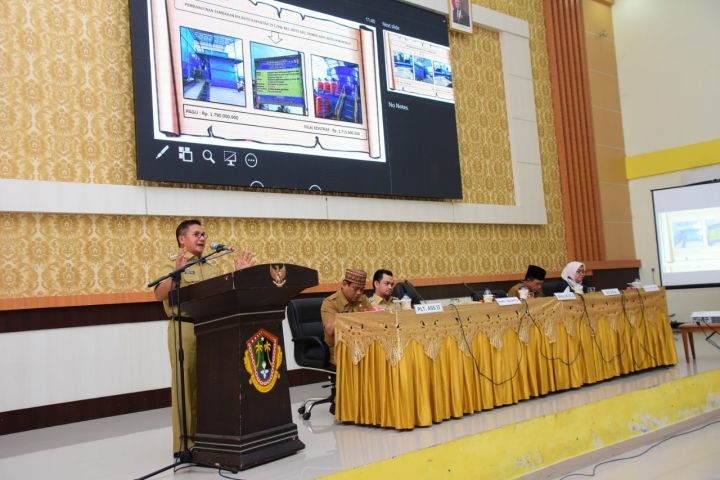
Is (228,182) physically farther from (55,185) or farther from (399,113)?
(399,113)

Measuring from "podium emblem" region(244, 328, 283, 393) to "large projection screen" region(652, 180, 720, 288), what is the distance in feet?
20.1

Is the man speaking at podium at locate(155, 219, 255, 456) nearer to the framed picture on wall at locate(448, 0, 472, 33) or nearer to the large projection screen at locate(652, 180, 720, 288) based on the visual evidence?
the framed picture on wall at locate(448, 0, 472, 33)

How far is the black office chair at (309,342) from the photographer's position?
15.1 ft

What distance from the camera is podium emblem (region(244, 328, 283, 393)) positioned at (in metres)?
3.21

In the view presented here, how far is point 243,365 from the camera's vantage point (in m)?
3.17

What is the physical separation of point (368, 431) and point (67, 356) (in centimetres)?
251


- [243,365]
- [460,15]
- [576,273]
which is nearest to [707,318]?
[576,273]

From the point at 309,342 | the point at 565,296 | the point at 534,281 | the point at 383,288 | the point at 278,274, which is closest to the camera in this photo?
the point at 278,274

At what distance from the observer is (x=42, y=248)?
5090mm

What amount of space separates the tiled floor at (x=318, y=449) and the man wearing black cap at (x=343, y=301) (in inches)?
22.7

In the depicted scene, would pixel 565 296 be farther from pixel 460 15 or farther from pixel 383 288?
pixel 460 15

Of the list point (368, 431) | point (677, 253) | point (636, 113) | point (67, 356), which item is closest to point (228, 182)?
point (67, 356)

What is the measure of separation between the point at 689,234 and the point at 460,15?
383 centimetres

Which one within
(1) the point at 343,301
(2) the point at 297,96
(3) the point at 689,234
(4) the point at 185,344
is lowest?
(4) the point at 185,344
